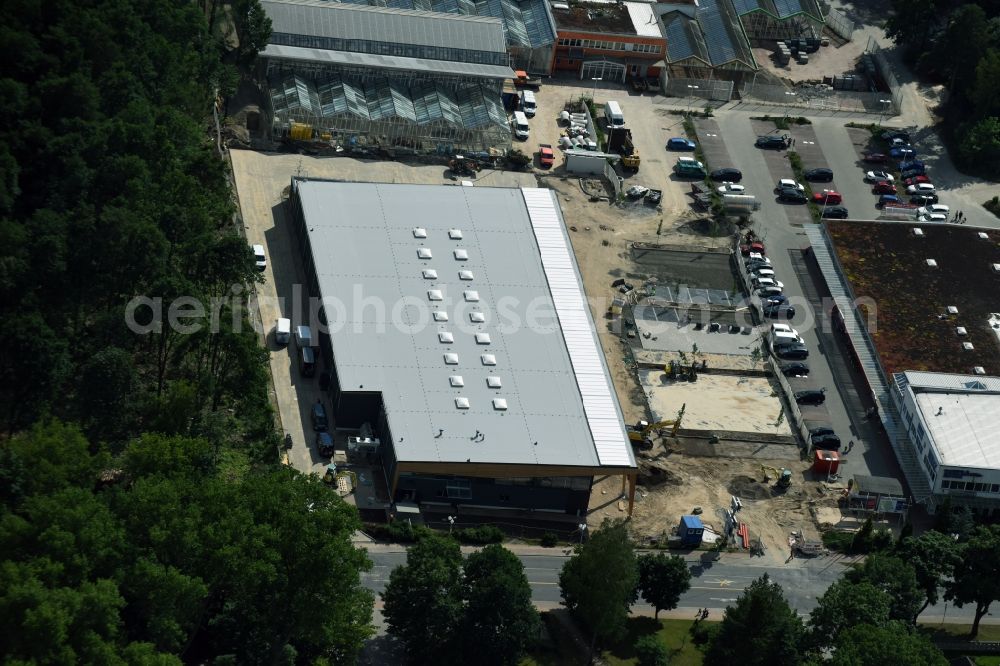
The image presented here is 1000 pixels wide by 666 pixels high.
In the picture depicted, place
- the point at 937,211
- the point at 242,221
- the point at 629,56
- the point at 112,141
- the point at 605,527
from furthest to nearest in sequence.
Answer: the point at 629,56 < the point at 937,211 < the point at 242,221 < the point at 112,141 < the point at 605,527

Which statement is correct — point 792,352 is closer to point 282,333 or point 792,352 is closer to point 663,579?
point 663,579

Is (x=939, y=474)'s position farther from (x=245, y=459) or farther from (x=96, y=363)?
(x=96, y=363)

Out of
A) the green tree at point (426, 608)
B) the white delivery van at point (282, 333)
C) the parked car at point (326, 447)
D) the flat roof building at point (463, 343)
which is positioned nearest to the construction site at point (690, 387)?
the flat roof building at point (463, 343)

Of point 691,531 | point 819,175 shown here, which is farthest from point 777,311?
point 691,531

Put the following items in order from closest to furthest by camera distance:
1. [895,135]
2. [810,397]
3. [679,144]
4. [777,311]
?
[810,397] → [777,311] → [679,144] → [895,135]

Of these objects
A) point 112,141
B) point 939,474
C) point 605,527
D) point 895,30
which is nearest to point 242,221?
point 112,141

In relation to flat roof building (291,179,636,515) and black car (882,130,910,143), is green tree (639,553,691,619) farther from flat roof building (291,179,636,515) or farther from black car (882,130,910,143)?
black car (882,130,910,143)

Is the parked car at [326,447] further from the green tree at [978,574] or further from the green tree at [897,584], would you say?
the green tree at [978,574]
